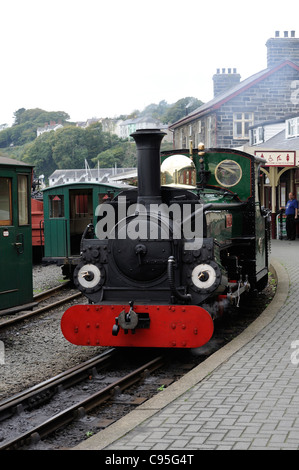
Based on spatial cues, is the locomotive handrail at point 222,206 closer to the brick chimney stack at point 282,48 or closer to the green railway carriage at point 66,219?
the green railway carriage at point 66,219

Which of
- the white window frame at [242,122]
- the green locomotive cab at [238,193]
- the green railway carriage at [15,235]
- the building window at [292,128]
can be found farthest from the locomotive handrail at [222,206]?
the white window frame at [242,122]

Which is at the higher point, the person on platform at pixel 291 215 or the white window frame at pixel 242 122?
the white window frame at pixel 242 122

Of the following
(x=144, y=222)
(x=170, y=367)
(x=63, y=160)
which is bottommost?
(x=170, y=367)

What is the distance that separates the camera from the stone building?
110 feet

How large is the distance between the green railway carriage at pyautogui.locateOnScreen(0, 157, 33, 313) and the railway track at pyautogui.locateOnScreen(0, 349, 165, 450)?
218 cm

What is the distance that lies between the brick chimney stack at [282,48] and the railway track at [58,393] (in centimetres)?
2910

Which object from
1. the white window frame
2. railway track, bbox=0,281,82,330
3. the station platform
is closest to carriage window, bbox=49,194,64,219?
railway track, bbox=0,281,82,330

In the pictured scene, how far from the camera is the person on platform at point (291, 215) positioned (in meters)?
22.8

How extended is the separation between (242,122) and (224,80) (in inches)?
286

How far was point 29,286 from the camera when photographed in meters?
9.80

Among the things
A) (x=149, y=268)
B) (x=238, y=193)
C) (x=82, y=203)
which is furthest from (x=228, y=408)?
(x=82, y=203)
